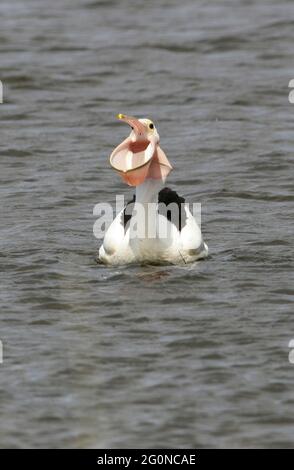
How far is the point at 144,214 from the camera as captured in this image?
11578mm

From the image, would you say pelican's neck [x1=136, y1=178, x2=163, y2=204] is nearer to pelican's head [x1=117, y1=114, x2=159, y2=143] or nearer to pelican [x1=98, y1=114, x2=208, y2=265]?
pelican [x1=98, y1=114, x2=208, y2=265]

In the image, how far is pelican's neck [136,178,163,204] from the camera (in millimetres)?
11570

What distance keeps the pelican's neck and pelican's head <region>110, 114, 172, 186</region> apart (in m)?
0.04

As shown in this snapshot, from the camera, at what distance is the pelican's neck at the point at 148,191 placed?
456 inches

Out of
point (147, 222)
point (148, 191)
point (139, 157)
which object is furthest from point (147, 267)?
point (139, 157)

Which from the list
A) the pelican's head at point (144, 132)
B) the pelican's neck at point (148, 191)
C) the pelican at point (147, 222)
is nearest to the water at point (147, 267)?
the pelican at point (147, 222)

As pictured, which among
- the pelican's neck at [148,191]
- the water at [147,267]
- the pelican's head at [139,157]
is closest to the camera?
the water at [147,267]

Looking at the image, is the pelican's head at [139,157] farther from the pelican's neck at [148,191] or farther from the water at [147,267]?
the water at [147,267]

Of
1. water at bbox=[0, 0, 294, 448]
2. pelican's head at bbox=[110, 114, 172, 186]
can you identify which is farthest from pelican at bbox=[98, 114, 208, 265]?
water at bbox=[0, 0, 294, 448]

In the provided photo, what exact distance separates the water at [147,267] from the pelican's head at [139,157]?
0.80 m

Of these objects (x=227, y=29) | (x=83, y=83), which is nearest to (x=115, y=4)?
(x=227, y=29)

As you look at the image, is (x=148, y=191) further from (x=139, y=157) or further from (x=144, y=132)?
(x=144, y=132)

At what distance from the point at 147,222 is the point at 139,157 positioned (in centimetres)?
55
